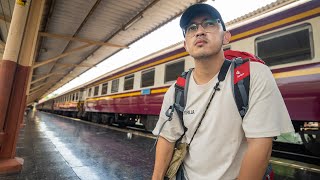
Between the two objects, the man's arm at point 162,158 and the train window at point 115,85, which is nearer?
the man's arm at point 162,158

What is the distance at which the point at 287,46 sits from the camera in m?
4.14

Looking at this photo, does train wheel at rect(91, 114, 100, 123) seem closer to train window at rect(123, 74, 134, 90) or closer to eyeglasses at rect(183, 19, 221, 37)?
train window at rect(123, 74, 134, 90)

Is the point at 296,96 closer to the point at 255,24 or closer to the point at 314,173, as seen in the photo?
the point at 314,173

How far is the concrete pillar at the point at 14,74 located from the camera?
374cm

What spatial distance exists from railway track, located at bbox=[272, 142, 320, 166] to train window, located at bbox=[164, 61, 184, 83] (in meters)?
3.24

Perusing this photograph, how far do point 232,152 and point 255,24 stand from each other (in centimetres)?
424

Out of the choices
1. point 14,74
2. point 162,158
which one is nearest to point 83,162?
point 14,74

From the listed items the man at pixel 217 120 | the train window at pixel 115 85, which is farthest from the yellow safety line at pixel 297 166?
the train window at pixel 115 85

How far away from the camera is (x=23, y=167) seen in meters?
3.55

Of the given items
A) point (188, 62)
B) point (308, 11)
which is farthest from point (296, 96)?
point (188, 62)

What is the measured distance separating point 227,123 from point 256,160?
0.79ft

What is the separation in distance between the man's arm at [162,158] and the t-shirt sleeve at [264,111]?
0.56 metres

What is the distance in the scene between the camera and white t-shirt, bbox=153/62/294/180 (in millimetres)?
1126

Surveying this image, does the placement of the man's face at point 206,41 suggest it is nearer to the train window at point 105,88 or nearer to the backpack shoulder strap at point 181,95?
the backpack shoulder strap at point 181,95
